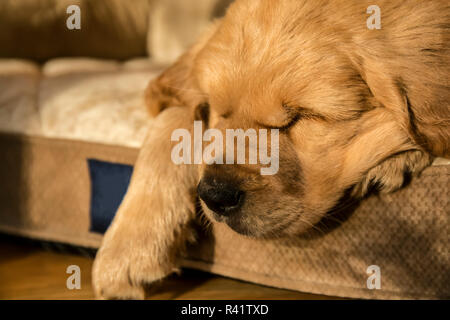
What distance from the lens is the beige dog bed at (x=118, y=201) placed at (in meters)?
1.48

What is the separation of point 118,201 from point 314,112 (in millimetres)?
816

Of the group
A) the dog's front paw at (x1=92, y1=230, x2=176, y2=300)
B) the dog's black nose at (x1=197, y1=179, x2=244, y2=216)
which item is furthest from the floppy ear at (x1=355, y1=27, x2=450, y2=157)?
the dog's front paw at (x1=92, y1=230, x2=176, y2=300)

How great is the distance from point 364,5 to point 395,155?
1.46ft

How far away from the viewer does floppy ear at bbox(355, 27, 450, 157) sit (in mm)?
1301

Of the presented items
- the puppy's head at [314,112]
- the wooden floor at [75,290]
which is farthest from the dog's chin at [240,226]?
the wooden floor at [75,290]

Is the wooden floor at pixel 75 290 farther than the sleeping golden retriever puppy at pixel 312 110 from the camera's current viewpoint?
Yes

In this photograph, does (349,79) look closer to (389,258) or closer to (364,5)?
(364,5)

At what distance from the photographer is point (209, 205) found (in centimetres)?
141

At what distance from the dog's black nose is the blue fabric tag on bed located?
48 cm

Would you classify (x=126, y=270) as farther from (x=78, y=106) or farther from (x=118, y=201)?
(x=78, y=106)

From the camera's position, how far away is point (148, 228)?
1521 millimetres

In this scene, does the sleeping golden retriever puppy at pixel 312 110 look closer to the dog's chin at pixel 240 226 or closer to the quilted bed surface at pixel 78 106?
the dog's chin at pixel 240 226

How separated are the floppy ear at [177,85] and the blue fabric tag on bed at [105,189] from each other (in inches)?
10.0

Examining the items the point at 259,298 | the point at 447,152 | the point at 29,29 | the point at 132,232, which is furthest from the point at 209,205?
the point at 29,29
